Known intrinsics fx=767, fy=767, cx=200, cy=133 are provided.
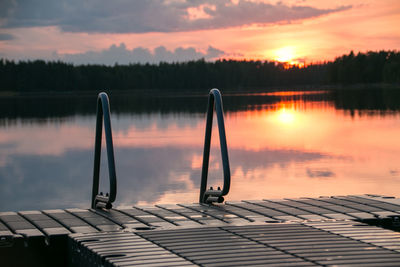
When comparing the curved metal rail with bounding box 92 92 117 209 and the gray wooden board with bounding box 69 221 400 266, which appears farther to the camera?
the curved metal rail with bounding box 92 92 117 209

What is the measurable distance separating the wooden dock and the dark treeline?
106 m

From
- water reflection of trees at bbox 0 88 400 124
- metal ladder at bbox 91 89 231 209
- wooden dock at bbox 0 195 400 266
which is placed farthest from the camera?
water reflection of trees at bbox 0 88 400 124

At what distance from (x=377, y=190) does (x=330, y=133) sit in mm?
17716

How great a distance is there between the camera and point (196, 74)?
404ft

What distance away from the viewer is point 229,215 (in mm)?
8266

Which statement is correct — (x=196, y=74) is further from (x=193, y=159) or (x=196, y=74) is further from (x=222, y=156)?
(x=222, y=156)

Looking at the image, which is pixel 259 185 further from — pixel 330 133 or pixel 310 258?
pixel 330 133

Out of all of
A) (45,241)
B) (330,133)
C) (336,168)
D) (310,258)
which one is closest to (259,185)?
(336,168)

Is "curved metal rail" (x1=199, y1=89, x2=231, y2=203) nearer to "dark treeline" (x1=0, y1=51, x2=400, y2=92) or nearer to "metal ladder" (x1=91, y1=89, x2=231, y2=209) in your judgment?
"metal ladder" (x1=91, y1=89, x2=231, y2=209)

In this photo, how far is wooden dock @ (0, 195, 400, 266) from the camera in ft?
19.7

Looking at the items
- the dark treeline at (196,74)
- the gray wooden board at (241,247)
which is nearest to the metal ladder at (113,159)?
the gray wooden board at (241,247)

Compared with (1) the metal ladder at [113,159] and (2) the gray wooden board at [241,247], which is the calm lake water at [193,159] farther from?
(2) the gray wooden board at [241,247]

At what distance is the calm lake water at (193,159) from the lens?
56.5 feet

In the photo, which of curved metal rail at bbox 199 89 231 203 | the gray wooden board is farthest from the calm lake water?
the gray wooden board
